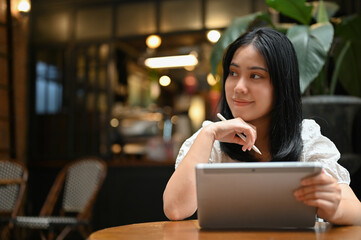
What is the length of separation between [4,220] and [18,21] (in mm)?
2626

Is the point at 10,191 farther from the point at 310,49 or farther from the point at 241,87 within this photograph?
the point at 241,87

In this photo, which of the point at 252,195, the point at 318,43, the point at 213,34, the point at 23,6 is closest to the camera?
the point at 252,195

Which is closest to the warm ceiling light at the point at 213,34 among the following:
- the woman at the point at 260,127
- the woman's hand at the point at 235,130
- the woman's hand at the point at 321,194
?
the woman at the point at 260,127

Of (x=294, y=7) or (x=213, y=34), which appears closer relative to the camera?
(x=294, y=7)

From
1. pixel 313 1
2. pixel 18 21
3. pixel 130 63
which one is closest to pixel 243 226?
pixel 313 1

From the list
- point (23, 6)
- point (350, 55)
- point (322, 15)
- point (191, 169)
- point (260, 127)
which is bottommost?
point (191, 169)

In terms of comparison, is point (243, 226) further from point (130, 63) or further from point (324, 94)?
point (130, 63)

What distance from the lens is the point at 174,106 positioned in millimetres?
10172

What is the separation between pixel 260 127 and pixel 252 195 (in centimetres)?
56

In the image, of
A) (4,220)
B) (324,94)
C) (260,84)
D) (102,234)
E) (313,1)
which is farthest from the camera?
(4,220)

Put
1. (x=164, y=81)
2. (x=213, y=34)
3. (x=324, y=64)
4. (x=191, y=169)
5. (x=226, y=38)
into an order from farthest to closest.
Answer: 1. (x=164, y=81)
2. (x=213, y=34)
3. (x=226, y=38)
4. (x=324, y=64)
5. (x=191, y=169)

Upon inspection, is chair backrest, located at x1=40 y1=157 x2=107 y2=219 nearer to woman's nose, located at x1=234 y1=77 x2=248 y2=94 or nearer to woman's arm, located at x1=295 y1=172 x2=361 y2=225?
woman's nose, located at x1=234 y1=77 x2=248 y2=94

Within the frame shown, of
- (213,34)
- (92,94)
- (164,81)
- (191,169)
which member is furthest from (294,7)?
(164,81)

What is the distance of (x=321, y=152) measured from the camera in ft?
5.04
